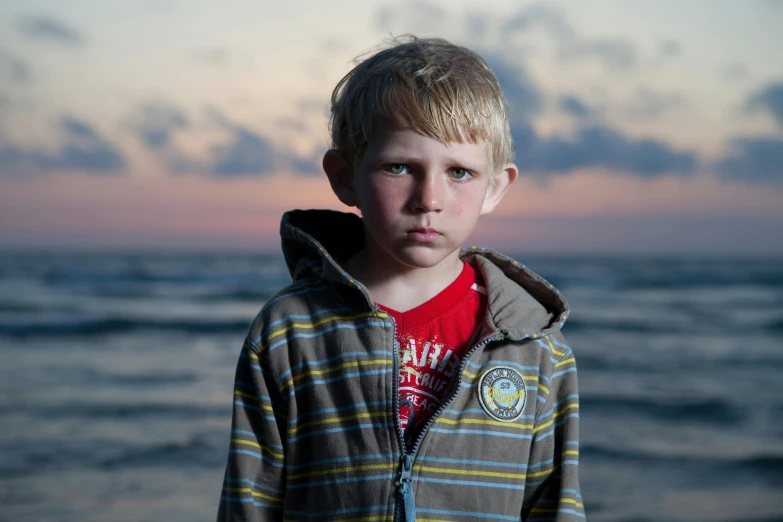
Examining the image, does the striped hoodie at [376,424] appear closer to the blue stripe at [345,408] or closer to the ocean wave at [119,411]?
the blue stripe at [345,408]

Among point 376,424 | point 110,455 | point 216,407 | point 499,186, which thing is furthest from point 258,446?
point 216,407

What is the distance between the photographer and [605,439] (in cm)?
724

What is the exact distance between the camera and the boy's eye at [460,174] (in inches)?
82.3

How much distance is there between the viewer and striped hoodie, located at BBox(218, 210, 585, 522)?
2.05 metres

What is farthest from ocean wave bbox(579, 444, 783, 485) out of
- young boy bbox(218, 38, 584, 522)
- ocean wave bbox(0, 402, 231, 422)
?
young boy bbox(218, 38, 584, 522)

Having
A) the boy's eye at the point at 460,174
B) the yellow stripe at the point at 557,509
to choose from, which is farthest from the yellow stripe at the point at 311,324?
the yellow stripe at the point at 557,509

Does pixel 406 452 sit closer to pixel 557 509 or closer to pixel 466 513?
pixel 466 513

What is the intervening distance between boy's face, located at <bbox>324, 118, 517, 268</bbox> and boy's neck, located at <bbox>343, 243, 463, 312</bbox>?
81mm

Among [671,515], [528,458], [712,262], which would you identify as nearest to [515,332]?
[528,458]

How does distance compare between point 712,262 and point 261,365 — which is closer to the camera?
point 261,365

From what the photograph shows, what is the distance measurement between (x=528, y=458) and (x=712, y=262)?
3358cm

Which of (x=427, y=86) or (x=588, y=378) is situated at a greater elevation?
(x=427, y=86)

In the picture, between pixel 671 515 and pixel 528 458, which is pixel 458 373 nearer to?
pixel 528 458

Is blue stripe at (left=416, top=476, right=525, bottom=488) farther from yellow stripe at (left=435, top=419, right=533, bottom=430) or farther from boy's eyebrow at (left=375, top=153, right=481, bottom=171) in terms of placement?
boy's eyebrow at (left=375, top=153, right=481, bottom=171)
